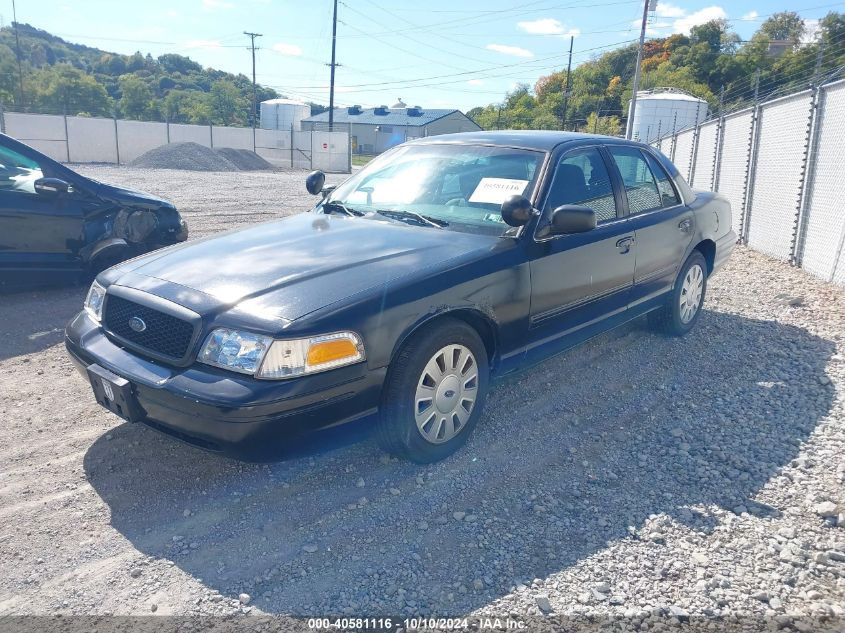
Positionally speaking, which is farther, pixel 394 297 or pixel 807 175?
pixel 807 175

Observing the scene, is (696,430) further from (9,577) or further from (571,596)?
(9,577)

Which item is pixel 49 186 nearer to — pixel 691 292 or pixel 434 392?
pixel 434 392

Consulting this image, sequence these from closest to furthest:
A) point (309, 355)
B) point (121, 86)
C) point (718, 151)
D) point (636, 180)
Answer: point (309, 355) → point (636, 180) → point (718, 151) → point (121, 86)

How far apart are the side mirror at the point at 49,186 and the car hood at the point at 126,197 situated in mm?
373

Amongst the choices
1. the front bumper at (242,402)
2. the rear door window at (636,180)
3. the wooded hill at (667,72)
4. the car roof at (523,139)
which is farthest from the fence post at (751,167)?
the wooded hill at (667,72)

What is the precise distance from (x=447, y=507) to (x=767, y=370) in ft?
10.5

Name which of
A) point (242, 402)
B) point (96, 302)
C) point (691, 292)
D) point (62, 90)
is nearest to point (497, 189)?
point (242, 402)

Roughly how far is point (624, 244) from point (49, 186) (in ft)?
16.9

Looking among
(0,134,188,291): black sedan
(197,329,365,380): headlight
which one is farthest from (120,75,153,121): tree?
(197,329,365,380): headlight

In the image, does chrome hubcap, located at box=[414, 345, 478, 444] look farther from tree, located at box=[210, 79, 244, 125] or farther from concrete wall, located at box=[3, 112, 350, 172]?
tree, located at box=[210, 79, 244, 125]

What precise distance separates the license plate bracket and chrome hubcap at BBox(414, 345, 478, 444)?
1323mm

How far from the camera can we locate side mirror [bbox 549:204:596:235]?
379 cm

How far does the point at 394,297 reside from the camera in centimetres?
315

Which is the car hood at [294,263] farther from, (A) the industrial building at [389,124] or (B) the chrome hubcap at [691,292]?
(A) the industrial building at [389,124]
